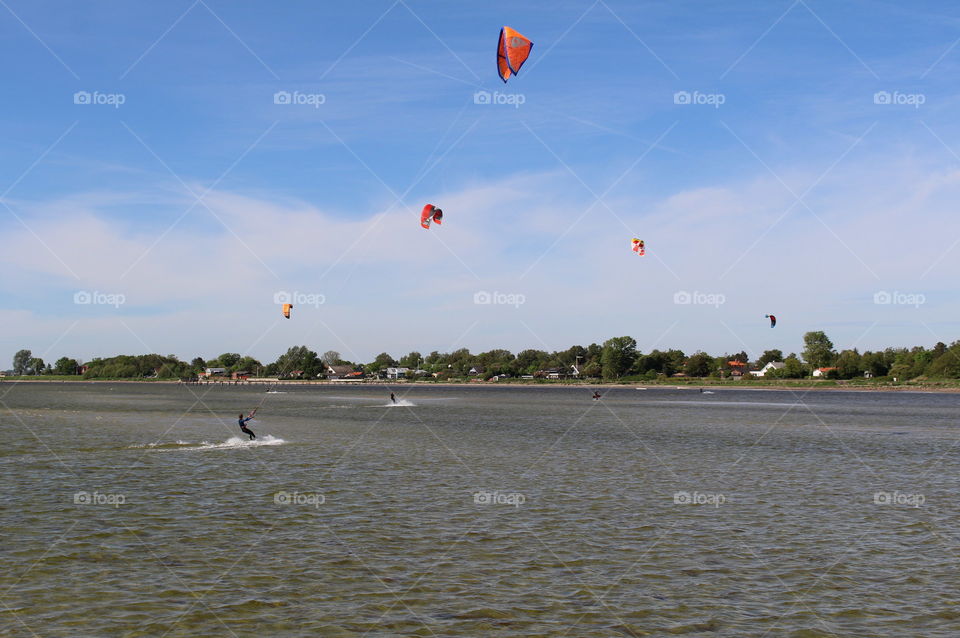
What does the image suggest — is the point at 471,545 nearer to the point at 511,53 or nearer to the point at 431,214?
the point at 511,53

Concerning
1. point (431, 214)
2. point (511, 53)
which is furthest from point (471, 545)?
point (431, 214)

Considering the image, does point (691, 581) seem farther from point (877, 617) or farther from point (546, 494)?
point (546, 494)

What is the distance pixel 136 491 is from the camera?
1018 inches

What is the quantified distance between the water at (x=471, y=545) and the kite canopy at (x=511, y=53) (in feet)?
55.9

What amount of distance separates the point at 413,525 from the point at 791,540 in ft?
33.0

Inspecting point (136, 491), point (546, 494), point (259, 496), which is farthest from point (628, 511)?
point (136, 491)

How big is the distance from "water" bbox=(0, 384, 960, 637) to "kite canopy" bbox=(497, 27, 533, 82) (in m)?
17.0

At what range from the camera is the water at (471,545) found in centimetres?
1302

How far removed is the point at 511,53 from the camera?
30.5 m

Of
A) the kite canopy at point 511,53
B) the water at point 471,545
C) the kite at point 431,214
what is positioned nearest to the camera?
the water at point 471,545

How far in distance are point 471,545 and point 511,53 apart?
821 inches

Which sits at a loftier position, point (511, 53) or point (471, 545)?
point (511, 53)

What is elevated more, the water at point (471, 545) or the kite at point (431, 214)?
the kite at point (431, 214)

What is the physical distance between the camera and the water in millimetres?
13016
